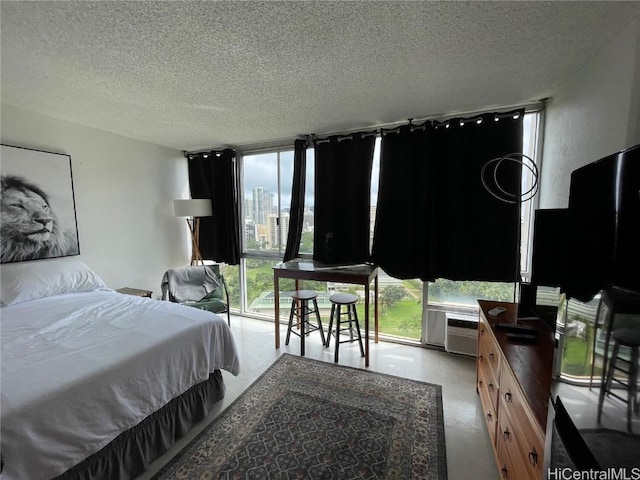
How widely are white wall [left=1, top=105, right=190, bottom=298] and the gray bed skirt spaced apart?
2124 mm

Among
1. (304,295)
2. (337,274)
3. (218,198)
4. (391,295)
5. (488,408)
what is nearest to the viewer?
(488,408)

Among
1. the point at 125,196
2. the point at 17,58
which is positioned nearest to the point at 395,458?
the point at 17,58

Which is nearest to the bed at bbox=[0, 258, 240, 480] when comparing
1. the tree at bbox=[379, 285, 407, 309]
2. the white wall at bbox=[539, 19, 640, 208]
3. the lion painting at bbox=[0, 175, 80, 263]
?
the lion painting at bbox=[0, 175, 80, 263]

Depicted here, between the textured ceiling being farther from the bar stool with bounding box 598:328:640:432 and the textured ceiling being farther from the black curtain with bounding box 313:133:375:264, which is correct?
the bar stool with bounding box 598:328:640:432

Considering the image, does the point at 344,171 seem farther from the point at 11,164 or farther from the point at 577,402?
the point at 11,164

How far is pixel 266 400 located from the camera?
7.36 feet

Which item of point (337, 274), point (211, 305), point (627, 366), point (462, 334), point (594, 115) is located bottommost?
point (462, 334)

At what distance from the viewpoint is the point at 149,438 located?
1669 millimetres

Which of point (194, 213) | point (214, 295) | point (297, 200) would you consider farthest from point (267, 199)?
point (214, 295)

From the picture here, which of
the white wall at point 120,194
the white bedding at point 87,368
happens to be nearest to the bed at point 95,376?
the white bedding at point 87,368

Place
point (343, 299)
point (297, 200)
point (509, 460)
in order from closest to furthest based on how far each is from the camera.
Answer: point (509, 460) → point (343, 299) → point (297, 200)

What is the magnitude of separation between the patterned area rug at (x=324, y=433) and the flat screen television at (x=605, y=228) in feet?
4.71

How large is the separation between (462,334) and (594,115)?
211 cm

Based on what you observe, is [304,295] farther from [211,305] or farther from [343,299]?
[211,305]
